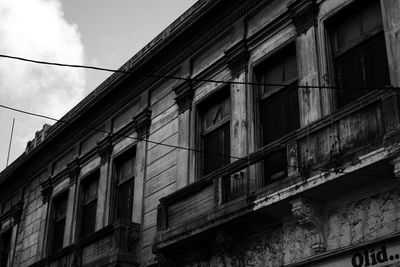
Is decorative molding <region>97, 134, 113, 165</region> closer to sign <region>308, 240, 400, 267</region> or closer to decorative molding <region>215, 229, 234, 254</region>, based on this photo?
decorative molding <region>215, 229, 234, 254</region>

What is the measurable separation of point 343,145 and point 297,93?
2.29m

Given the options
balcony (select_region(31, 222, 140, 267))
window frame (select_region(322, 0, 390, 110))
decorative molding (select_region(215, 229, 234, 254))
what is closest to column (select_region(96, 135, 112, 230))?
balcony (select_region(31, 222, 140, 267))

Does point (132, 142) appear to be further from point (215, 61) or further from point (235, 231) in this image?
point (235, 231)

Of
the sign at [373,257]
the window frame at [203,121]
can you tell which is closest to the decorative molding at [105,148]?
the window frame at [203,121]

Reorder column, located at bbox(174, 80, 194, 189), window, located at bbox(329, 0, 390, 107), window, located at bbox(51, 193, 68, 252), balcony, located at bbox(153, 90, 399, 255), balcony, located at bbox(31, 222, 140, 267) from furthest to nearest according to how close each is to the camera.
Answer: window, located at bbox(51, 193, 68, 252) → balcony, located at bbox(31, 222, 140, 267) → column, located at bbox(174, 80, 194, 189) → window, located at bbox(329, 0, 390, 107) → balcony, located at bbox(153, 90, 399, 255)

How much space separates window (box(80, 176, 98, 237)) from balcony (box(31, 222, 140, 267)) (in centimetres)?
135

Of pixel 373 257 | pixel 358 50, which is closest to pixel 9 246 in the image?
pixel 358 50

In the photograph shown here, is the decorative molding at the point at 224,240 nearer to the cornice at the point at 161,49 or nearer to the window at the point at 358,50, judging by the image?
the window at the point at 358,50

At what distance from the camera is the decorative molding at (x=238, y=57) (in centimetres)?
1234

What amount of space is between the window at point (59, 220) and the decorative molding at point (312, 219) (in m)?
9.25

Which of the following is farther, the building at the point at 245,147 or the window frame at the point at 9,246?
the window frame at the point at 9,246

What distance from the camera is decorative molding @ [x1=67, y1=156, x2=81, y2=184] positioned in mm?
Result: 17000

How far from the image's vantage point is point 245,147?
11.6 meters

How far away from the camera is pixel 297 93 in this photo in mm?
11109
